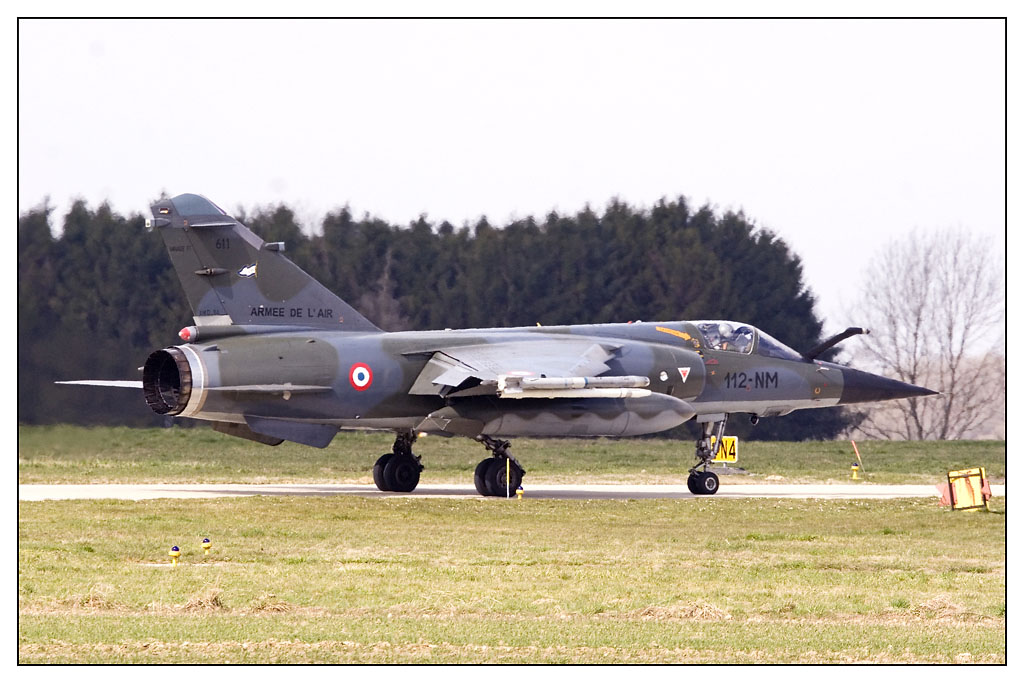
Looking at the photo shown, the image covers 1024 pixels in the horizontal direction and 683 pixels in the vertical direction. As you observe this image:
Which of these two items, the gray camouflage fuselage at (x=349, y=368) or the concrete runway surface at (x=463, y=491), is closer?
the gray camouflage fuselage at (x=349, y=368)

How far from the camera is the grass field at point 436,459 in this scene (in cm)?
2920

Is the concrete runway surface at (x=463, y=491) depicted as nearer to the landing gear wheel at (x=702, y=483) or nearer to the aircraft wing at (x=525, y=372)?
the landing gear wheel at (x=702, y=483)

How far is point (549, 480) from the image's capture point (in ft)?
101

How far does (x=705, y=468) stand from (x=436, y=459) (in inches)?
332

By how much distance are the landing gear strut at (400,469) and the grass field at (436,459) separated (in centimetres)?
283

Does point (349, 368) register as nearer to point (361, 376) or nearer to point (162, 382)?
point (361, 376)

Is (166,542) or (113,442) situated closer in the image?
(166,542)

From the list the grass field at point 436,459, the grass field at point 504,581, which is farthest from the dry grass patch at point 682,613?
the grass field at point 436,459

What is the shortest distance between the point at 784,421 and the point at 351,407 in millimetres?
19519

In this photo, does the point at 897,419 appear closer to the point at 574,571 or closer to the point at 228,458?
the point at 228,458

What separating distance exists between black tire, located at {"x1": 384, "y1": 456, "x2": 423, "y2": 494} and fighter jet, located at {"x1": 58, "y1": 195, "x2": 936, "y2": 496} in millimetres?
17

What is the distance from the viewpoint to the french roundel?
81.5ft

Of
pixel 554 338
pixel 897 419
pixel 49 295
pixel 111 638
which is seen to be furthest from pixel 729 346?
pixel 897 419

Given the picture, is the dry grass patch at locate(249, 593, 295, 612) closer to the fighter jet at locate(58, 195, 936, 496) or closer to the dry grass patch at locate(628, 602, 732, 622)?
the dry grass patch at locate(628, 602, 732, 622)
